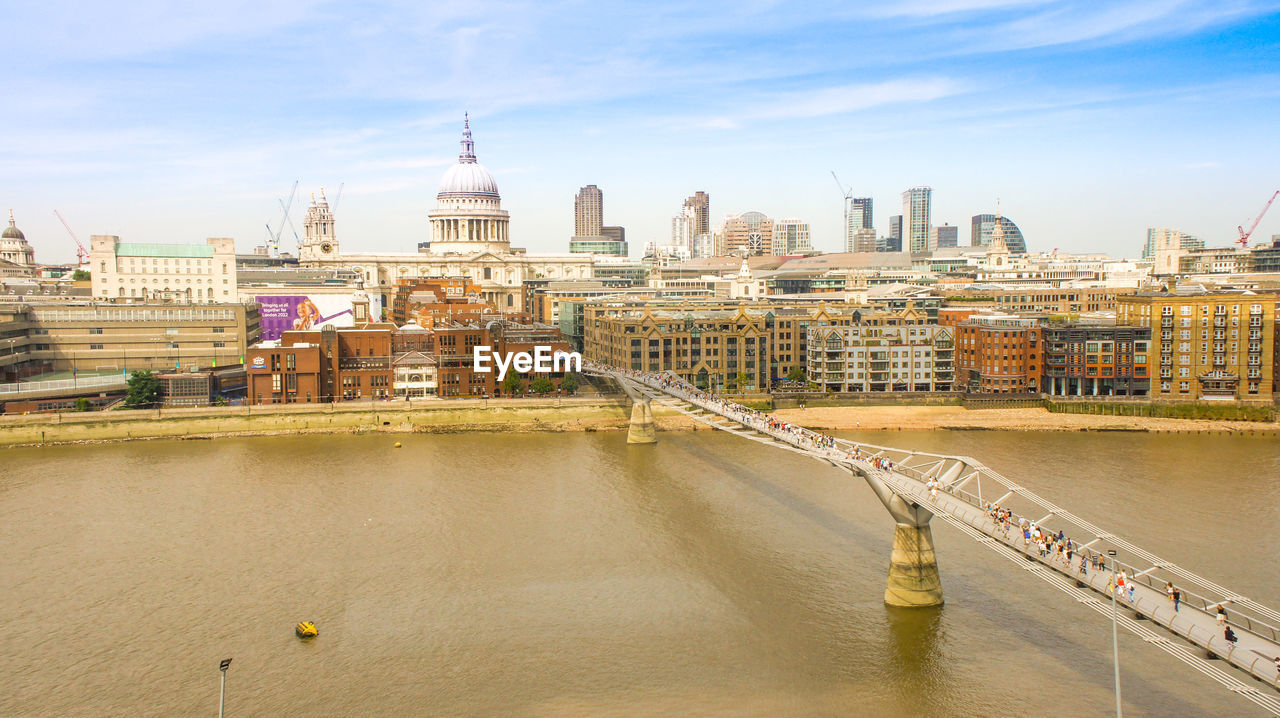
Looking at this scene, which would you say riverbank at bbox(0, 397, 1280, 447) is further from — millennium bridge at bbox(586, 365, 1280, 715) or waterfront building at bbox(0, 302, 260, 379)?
millennium bridge at bbox(586, 365, 1280, 715)

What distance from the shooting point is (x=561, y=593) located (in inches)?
889

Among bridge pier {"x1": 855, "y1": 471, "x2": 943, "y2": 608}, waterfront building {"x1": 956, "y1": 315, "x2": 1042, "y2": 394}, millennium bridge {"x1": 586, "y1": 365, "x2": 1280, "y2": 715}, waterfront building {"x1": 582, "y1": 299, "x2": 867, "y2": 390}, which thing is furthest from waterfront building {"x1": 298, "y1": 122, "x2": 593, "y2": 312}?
bridge pier {"x1": 855, "y1": 471, "x2": 943, "y2": 608}

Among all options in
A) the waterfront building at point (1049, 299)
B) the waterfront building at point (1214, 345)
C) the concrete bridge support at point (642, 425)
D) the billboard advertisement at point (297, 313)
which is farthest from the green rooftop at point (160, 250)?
the waterfront building at point (1214, 345)

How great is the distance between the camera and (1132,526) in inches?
1057

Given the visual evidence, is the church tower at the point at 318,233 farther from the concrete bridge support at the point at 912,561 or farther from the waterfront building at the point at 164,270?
the concrete bridge support at the point at 912,561

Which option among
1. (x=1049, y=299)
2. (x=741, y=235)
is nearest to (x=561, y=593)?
(x=1049, y=299)

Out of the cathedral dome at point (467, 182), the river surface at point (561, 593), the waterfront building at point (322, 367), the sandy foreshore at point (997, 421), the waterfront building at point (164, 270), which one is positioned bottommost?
the river surface at point (561, 593)

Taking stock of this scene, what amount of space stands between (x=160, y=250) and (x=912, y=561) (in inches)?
2673

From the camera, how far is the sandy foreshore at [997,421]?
153 feet

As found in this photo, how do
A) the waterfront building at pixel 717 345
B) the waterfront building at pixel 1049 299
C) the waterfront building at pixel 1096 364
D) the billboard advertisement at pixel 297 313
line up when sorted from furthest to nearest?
the waterfront building at pixel 1049 299 < the billboard advertisement at pixel 297 313 < the waterfront building at pixel 717 345 < the waterfront building at pixel 1096 364

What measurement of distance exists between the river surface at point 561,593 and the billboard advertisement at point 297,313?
1290 inches

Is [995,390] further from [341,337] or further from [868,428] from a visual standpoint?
[341,337]

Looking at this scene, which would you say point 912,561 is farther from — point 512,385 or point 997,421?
point 512,385

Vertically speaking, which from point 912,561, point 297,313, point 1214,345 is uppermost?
point 297,313
